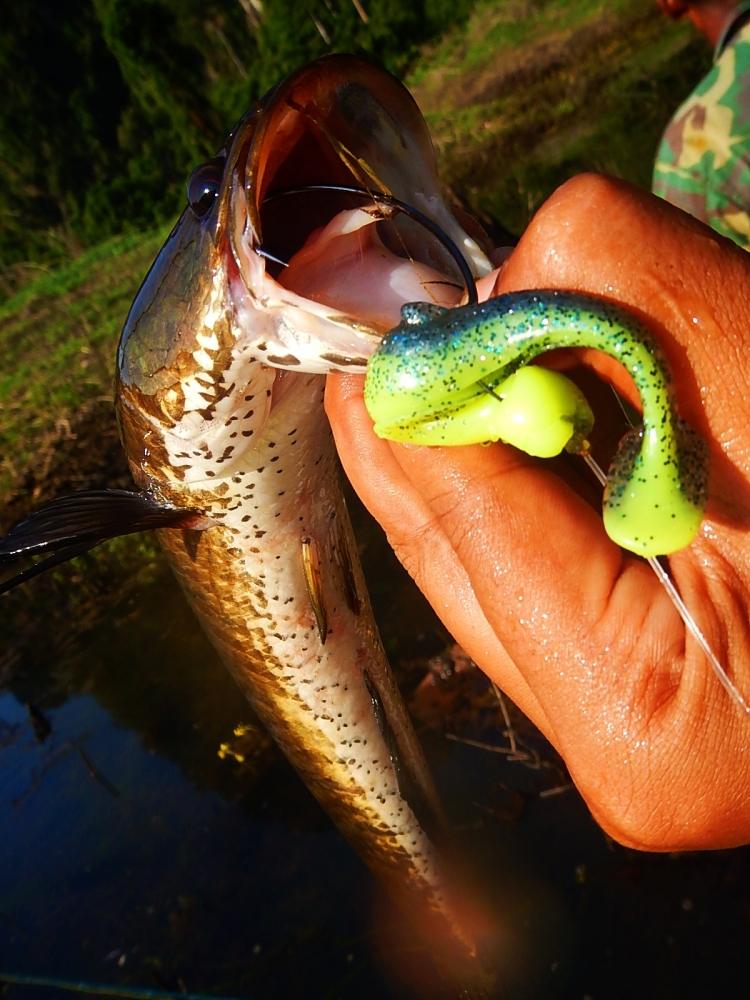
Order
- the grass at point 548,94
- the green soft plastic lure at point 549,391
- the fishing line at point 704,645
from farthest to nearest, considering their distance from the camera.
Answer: the grass at point 548,94 < the fishing line at point 704,645 < the green soft plastic lure at point 549,391

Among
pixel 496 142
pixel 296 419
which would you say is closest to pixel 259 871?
pixel 296 419

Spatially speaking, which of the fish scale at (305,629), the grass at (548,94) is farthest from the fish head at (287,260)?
the grass at (548,94)

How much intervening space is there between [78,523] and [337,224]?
3.42ft

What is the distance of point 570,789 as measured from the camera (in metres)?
2.90

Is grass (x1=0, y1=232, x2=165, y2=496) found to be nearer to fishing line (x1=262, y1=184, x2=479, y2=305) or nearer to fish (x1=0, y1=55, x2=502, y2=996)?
A: fish (x1=0, y1=55, x2=502, y2=996)

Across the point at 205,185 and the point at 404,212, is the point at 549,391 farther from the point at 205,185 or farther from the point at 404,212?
the point at 205,185

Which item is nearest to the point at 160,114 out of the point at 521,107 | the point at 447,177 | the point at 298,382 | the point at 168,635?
the point at 521,107

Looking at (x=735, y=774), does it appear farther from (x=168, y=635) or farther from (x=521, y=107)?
(x=521, y=107)

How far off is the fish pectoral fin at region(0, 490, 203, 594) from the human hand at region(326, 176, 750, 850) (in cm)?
97

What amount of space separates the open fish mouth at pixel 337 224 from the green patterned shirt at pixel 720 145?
228cm

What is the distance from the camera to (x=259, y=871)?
3189mm

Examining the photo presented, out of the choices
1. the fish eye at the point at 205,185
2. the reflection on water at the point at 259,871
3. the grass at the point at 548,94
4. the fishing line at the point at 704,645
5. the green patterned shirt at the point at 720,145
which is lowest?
the grass at the point at 548,94

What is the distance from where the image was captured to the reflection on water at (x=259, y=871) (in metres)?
2.52

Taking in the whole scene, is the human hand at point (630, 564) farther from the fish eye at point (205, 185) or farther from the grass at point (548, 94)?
the grass at point (548, 94)
